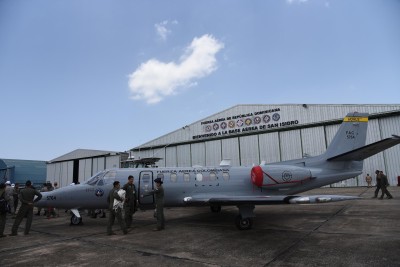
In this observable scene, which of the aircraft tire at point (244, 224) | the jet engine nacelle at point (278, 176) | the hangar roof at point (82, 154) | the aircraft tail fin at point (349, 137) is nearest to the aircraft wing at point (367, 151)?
the aircraft tail fin at point (349, 137)

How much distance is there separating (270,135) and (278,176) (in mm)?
19749

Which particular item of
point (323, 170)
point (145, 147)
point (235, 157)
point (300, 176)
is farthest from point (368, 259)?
point (145, 147)

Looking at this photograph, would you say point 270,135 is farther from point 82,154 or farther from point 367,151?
point 82,154

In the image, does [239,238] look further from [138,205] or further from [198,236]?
[138,205]

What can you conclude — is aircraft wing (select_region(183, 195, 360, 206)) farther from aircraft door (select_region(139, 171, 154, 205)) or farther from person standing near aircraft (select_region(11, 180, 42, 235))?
person standing near aircraft (select_region(11, 180, 42, 235))

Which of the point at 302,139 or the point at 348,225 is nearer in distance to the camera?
the point at 348,225

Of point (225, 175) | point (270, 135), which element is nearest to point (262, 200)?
point (225, 175)

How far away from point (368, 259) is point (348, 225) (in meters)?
4.33

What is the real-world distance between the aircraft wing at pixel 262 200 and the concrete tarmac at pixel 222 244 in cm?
100

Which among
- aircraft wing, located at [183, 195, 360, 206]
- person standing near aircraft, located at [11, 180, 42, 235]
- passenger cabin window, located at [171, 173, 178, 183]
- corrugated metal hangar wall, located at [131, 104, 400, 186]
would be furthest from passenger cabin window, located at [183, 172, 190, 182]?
corrugated metal hangar wall, located at [131, 104, 400, 186]

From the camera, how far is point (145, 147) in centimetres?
4131

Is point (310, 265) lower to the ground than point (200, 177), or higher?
lower

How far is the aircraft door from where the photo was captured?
1165 centimetres

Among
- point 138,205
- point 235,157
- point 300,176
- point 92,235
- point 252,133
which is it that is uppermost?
point 252,133
